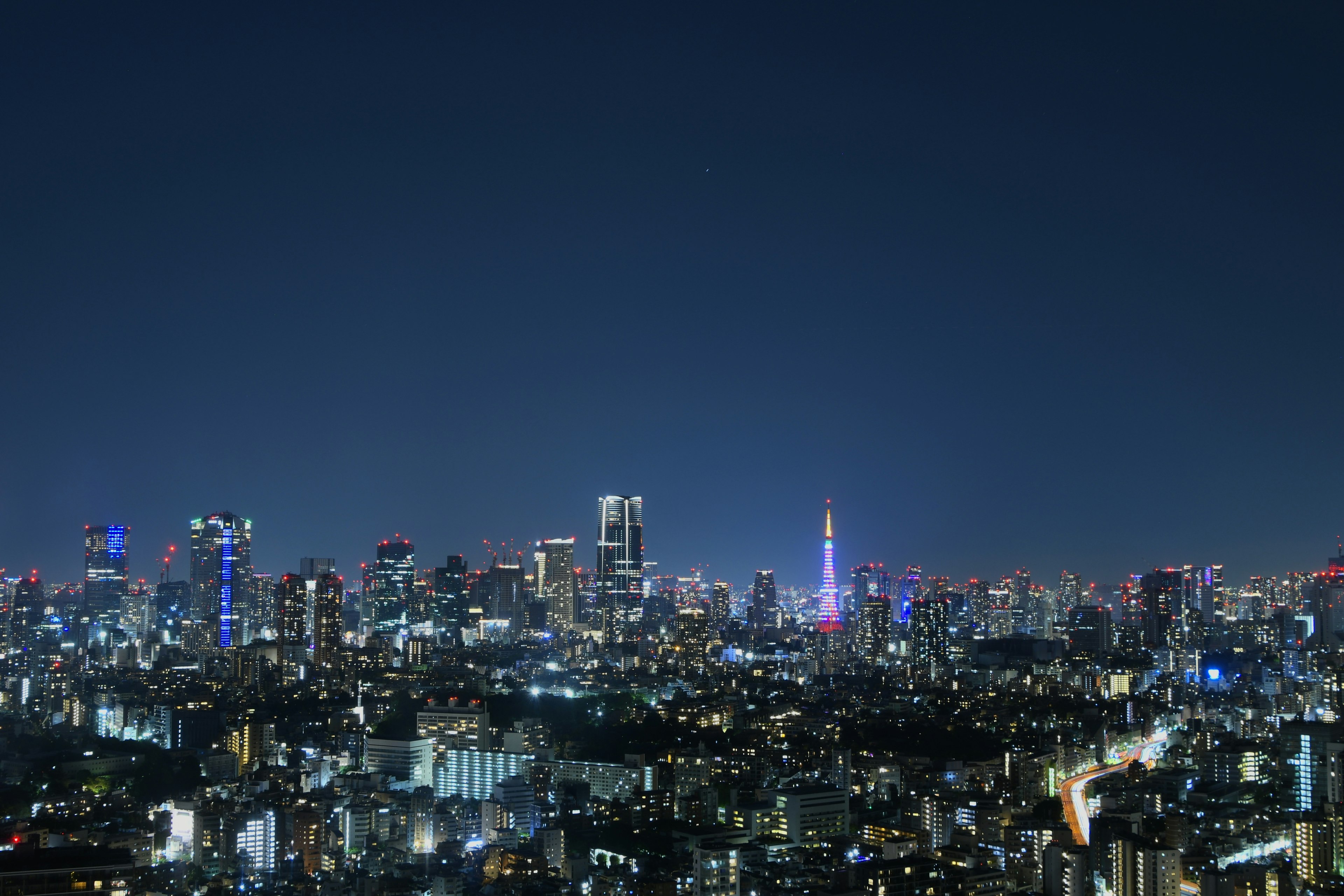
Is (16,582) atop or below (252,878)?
atop

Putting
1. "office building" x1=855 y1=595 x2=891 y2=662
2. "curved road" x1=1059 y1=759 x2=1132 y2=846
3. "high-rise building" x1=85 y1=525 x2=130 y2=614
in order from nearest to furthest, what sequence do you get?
"curved road" x1=1059 y1=759 x2=1132 y2=846 < "high-rise building" x1=85 y1=525 x2=130 y2=614 < "office building" x1=855 y1=595 x2=891 y2=662

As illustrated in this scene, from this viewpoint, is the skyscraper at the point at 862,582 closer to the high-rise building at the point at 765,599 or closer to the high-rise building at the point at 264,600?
the high-rise building at the point at 765,599

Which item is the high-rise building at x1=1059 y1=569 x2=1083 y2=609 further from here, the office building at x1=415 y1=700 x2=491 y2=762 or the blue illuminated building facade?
the office building at x1=415 y1=700 x2=491 y2=762

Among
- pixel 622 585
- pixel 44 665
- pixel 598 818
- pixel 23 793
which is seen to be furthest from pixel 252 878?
pixel 622 585

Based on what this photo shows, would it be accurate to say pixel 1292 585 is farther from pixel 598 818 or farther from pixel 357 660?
pixel 598 818

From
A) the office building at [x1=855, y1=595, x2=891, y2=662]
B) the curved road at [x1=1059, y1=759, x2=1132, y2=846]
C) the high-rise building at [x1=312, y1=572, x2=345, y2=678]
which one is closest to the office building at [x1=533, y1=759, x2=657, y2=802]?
the curved road at [x1=1059, y1=759, x2=1132, y2=846]

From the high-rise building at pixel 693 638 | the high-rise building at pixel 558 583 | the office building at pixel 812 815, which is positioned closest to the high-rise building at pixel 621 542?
the high-rise building at pixel 558 583
